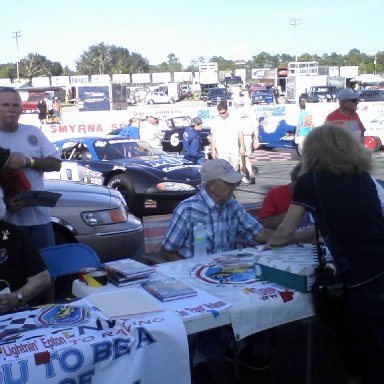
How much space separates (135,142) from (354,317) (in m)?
8.20

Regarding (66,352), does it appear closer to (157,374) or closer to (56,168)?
(157,374)

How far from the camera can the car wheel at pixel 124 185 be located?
372 inches

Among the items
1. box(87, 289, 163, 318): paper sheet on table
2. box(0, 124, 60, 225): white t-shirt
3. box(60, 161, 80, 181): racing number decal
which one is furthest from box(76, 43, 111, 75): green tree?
box(87, 289, 163, 318): paper sheet on table

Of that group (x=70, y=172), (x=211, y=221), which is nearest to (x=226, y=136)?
(x=70, y=172)

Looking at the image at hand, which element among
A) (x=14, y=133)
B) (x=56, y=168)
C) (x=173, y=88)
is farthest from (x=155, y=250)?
(x=173, y=88)

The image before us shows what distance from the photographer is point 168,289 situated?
3.02m

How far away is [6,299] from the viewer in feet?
9.70

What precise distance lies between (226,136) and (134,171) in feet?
6.53

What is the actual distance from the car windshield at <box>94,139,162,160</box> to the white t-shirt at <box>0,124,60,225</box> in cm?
609

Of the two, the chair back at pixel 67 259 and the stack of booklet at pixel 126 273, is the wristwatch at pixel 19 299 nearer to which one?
the stack of booklet at pixel 126 273

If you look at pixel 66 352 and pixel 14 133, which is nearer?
pixel 66 352

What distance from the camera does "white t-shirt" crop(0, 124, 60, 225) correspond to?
3.97 metres

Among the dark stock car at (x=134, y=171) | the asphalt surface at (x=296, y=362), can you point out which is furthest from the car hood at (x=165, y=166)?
the asphalt surface at (x=296, y=362)

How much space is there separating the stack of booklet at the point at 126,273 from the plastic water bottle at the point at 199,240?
60 centimetres
